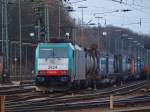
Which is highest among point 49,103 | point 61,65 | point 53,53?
point 53,53

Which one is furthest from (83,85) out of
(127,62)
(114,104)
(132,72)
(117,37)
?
(117,37)

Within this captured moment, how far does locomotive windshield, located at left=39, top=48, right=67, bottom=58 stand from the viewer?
103 ft

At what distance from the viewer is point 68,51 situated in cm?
3130

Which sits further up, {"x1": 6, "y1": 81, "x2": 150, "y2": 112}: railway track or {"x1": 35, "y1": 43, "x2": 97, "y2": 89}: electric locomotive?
{"x1": 35, "y1": 43, "x2": 97, "y2": 89}: electric locomotive

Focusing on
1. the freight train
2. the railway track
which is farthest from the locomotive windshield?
the railway track

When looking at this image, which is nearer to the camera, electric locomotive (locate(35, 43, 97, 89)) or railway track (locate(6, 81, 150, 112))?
railway track (locate(6, 81, 150, 112))

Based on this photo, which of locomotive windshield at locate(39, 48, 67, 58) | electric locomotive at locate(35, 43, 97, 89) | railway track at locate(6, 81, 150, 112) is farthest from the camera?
locomotive windshield at locate(39, 48, 67, 58)

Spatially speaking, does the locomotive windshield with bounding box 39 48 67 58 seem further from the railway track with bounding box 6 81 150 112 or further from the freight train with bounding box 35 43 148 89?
the railway track with bounding box 6 81 150 112

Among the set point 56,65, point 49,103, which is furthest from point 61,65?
point 49,103

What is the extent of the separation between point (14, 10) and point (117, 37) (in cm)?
2434

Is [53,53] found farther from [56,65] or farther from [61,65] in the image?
[61,65]

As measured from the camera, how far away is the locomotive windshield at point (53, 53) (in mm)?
31391

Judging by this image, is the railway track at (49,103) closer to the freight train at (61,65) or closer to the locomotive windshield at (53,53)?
the freight train at (61,65)

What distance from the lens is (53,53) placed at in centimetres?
3155
